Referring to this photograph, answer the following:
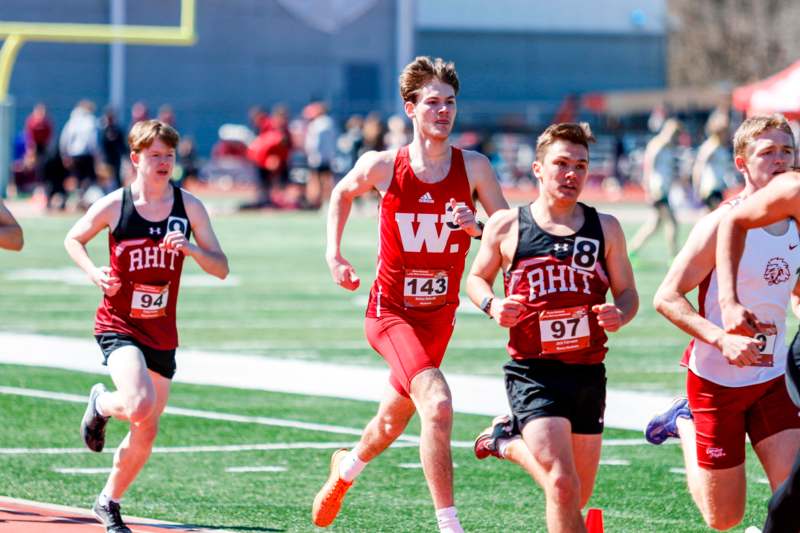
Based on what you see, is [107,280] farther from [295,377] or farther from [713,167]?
[713,167]

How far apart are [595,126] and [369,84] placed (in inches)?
285

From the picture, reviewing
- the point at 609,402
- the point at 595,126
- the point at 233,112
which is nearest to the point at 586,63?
the point at 595,126

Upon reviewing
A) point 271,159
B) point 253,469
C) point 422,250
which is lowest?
point 253,469

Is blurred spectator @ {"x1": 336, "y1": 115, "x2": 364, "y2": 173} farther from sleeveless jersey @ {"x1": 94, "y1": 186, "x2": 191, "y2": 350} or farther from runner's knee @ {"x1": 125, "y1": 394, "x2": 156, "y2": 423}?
runner's knee @ {"x1": 125, "y1": 394, "x2": 156, "y2": 423}

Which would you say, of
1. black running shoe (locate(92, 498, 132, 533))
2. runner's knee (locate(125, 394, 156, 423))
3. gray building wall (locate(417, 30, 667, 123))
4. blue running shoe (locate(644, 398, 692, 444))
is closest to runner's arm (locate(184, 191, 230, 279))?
runner's knee (locate(125, 394, 156, 423))

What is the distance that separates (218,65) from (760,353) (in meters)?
48.2

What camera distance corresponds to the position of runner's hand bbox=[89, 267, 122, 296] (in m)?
8.55

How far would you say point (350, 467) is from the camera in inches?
345

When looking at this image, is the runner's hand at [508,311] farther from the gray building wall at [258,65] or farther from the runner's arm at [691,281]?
the gray building wall at [258,65]

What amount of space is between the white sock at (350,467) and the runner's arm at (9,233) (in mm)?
1838

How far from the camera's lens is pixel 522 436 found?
293 inches

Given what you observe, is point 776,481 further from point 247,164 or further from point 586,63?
point 586,63

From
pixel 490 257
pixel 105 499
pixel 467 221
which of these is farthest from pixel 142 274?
pixel 490 257

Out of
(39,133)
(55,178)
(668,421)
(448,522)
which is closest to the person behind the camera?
(448,522)
